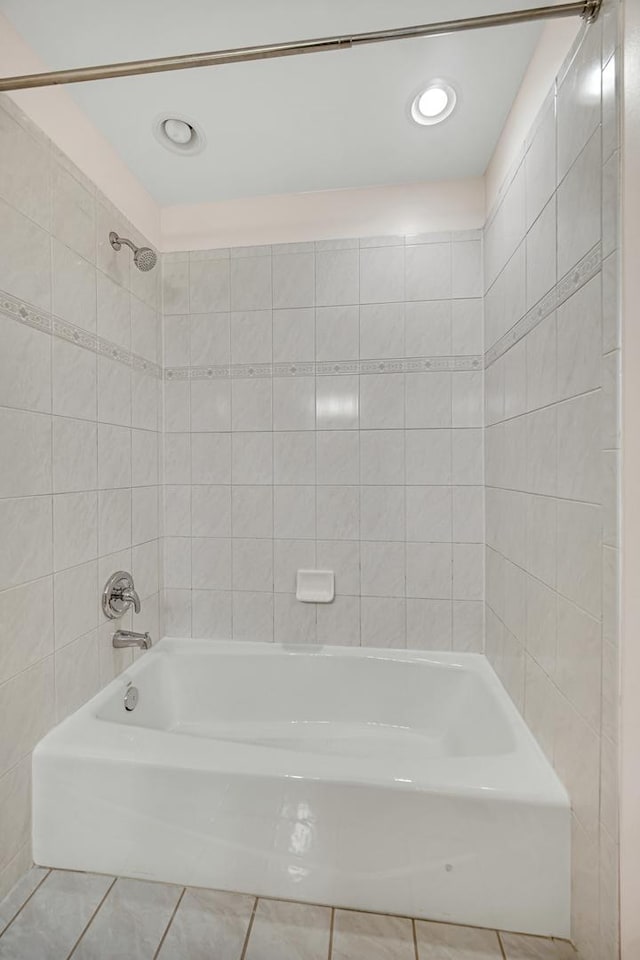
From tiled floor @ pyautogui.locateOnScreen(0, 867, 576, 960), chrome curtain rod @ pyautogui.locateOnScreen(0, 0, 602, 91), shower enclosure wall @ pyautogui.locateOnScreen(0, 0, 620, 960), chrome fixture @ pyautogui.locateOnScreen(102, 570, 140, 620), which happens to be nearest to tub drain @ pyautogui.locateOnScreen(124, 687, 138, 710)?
shower enclosure wall @ pyautogui.locateOnScreen(0, 0, 620, 960)

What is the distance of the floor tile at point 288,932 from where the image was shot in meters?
1.10

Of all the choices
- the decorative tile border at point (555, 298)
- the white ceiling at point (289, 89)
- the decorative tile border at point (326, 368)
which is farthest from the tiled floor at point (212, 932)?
the white ceiling at point (289, 89)

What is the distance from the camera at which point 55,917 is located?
1.19 m

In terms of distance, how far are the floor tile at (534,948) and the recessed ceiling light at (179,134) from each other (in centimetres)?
259

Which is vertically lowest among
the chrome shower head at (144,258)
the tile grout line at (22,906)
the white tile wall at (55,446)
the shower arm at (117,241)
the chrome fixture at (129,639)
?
the tile grout line at (22,906)

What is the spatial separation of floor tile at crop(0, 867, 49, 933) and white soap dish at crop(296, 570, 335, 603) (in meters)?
1.18

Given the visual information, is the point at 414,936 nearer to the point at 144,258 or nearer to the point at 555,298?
the point at 555,298

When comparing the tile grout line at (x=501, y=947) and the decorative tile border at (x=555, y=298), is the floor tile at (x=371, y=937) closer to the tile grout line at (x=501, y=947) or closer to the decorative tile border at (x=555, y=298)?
the tile grout line at (x=501, y=947)

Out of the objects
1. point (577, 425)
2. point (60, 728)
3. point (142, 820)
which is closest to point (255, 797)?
point (142, 820)

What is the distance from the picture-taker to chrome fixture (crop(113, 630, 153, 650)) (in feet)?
5.63

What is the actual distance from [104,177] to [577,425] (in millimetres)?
1830

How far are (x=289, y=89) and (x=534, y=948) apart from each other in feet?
8.16

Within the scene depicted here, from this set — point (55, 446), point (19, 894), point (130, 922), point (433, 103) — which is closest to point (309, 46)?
point (433, 103)

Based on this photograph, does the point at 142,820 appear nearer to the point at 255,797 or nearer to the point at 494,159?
the point at 255,797
